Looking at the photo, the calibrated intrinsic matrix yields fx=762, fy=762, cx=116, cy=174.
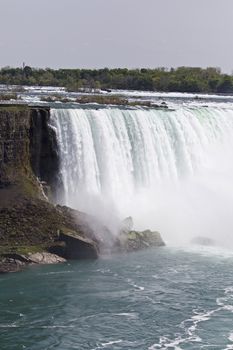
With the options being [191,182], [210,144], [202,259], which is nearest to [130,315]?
[202,259]

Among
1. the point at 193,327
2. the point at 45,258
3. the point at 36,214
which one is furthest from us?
the point at 36,214

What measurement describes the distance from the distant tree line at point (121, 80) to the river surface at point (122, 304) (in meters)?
49.5

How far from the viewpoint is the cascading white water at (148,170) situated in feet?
103

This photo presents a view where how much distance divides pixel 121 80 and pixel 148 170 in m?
46.0

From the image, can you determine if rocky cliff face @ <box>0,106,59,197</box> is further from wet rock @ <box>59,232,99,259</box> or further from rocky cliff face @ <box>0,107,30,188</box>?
wet rock @ <box>59,232,99,259</box>

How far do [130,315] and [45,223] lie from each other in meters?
7.42

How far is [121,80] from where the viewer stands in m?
79.8

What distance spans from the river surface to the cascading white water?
444 cm

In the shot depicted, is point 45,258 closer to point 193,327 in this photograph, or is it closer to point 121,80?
point 193,327

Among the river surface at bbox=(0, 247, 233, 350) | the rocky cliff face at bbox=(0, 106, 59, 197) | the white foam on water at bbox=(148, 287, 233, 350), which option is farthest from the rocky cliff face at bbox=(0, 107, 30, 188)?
the white foam on water at bbox=(148, 287, 233, 350)

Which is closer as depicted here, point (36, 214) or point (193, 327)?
point (193, 327)

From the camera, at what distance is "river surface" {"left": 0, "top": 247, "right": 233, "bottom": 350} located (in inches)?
725

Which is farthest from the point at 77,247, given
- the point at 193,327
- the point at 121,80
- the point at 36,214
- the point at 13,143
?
the point at 121,80

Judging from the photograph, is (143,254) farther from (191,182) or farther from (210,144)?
(210,144)
